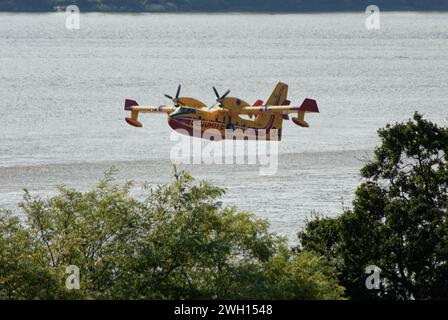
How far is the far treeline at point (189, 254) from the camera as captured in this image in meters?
43.8

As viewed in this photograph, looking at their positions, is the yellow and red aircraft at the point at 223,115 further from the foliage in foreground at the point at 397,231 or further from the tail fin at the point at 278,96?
the foliage in foreground at the point at 397,231

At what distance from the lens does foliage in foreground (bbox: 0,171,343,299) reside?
143 ft

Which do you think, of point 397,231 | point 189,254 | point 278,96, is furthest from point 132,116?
point 189,254

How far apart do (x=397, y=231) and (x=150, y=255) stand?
17471 millimetres

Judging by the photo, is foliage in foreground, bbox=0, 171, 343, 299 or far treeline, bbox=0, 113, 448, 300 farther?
far treeline, bbox=0, 113, 448, 300

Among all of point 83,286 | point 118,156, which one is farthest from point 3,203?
point 83,286

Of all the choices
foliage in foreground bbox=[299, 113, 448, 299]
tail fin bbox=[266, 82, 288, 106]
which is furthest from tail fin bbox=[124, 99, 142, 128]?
foliage in foreground bbox=[299, 113, 448, 299]

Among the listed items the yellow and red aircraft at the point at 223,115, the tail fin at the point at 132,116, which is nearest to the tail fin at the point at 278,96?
the yellow and red aircraft at the point at 223,115

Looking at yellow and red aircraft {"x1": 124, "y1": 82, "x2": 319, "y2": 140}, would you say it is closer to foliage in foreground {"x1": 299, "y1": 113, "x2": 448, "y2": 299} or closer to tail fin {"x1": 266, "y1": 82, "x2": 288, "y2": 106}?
tail fin {"x1": 266, "y1": 82, "x2": 288, "y2": 106}

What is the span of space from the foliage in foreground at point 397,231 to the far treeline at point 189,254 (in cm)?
6

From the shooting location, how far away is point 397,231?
58.3m

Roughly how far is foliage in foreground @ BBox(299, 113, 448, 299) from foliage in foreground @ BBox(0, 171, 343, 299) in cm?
810
